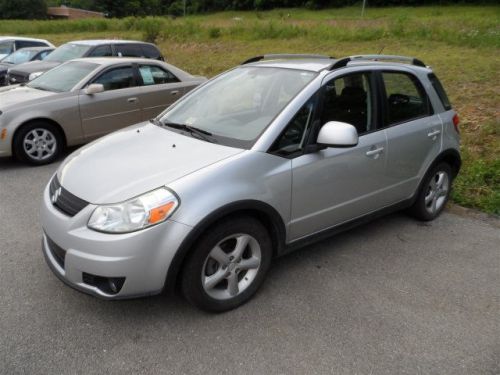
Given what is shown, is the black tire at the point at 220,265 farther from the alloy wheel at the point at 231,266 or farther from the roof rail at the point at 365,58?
the roof rail at the point at 365,58

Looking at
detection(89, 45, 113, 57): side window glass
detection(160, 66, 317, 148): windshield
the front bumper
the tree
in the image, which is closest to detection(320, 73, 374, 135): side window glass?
detection(160, 66, 317, 148): windshield

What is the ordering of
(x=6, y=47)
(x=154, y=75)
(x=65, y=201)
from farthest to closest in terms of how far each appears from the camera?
1. (x=6, y=47)
2. (x=154, y=75)
3. (x=65, y=201)

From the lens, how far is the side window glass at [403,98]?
3801 millimetres

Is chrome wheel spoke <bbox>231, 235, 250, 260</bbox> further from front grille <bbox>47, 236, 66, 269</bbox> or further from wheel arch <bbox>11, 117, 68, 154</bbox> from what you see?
wheel arch <bbox>11, 117, 68, 154</bbox>

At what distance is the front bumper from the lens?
2.47 metres

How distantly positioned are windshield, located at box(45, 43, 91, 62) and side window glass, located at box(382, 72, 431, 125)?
8339 mm

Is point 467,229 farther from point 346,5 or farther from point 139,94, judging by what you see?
point 346,5

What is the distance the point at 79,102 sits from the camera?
6.43 m

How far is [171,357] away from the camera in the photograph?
2541 mm

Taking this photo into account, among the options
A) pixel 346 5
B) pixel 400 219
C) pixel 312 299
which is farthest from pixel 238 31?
pixel 346 5

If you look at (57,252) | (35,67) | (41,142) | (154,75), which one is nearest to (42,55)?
(35,67)

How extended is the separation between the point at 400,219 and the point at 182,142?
2601 millimetres

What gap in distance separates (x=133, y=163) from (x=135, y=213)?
0.53 meters

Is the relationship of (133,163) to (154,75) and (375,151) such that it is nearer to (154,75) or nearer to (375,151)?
(375,151)
